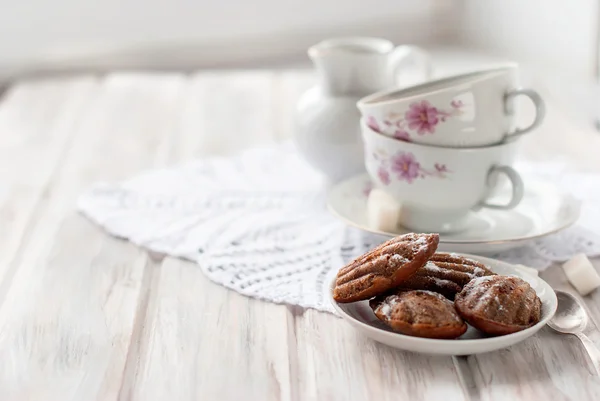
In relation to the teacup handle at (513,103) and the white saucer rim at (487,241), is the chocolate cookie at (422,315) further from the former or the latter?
the teacup handle at (513,103)

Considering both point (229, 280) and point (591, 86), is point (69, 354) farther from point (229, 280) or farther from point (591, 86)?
point (591, 86)

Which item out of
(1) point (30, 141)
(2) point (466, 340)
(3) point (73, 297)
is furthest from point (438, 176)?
(1) point (30, 141)

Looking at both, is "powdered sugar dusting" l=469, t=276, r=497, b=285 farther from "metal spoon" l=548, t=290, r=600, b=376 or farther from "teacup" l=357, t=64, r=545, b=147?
"teacup" l=357, t=64, r=545, b=147

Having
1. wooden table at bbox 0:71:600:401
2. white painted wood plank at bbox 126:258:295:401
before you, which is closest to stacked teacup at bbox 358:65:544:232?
wooden table at bbox 0:71:600:401

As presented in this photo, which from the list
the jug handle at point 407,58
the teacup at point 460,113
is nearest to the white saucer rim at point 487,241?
the teacup at point 460,113

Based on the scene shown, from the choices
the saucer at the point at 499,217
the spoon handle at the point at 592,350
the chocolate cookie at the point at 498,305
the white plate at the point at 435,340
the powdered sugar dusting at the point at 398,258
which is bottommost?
the saucer at the point at 499,217
